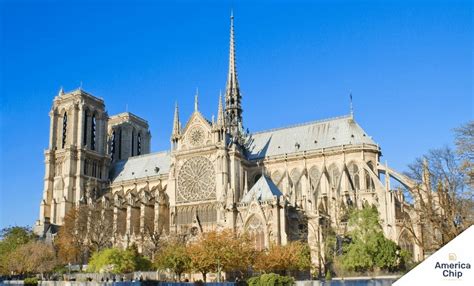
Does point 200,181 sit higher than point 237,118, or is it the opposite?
point 237,118

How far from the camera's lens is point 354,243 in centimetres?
3919

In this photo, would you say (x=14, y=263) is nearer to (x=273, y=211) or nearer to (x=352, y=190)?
(x=273, y=211)

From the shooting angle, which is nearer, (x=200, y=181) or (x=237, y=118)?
(x=200, y=181)

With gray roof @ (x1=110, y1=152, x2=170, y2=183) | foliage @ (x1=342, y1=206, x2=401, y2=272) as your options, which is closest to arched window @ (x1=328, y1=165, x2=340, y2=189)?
foliage @ (x1=342, y1=206, x2=401, y2=272)

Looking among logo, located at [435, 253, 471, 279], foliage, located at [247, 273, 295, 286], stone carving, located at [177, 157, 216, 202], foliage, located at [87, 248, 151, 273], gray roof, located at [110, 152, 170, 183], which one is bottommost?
foliage, located at [247, 273, 295, 286]

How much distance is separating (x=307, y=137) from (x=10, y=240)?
36.1m

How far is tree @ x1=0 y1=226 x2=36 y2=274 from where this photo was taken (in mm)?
53625

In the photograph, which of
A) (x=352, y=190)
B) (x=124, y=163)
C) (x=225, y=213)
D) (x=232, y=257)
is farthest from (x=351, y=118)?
(x=124, y=163)

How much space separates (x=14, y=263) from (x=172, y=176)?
1900cm

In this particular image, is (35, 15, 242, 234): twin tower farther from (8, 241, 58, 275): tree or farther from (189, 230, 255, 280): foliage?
(189, 230, 255, 280): foliage

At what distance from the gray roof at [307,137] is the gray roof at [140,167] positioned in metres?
13.9

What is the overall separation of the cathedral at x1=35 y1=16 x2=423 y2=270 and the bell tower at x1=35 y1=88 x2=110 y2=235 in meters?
0.15

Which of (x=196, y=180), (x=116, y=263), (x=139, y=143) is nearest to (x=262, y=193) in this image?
(x=196, y=180)

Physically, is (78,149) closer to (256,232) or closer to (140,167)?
(140,167)
